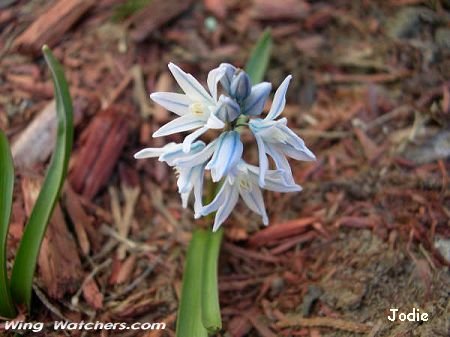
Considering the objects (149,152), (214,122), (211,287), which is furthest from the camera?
(211,287)

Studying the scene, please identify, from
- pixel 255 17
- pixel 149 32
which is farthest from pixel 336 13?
pixel 149 32

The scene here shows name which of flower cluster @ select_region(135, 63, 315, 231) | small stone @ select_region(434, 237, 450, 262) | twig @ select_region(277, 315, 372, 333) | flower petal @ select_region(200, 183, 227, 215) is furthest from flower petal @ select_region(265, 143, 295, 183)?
small stone @ select_region(434, 237, 450, 262)

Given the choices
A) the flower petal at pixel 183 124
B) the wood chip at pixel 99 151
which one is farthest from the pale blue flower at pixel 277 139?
the wood chip at pixel 99 151

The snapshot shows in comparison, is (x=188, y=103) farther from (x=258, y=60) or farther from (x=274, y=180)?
(x=258, y=60)

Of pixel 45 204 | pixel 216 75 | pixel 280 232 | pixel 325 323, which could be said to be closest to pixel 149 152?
pixel 216 75

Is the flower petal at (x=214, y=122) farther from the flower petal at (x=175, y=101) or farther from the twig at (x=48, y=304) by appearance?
the twig at (x=48, y=304)

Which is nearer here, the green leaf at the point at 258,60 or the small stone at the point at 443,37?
the green leaf at the point at 258,60

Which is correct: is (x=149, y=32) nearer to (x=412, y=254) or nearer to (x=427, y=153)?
(x=427, y=153)
